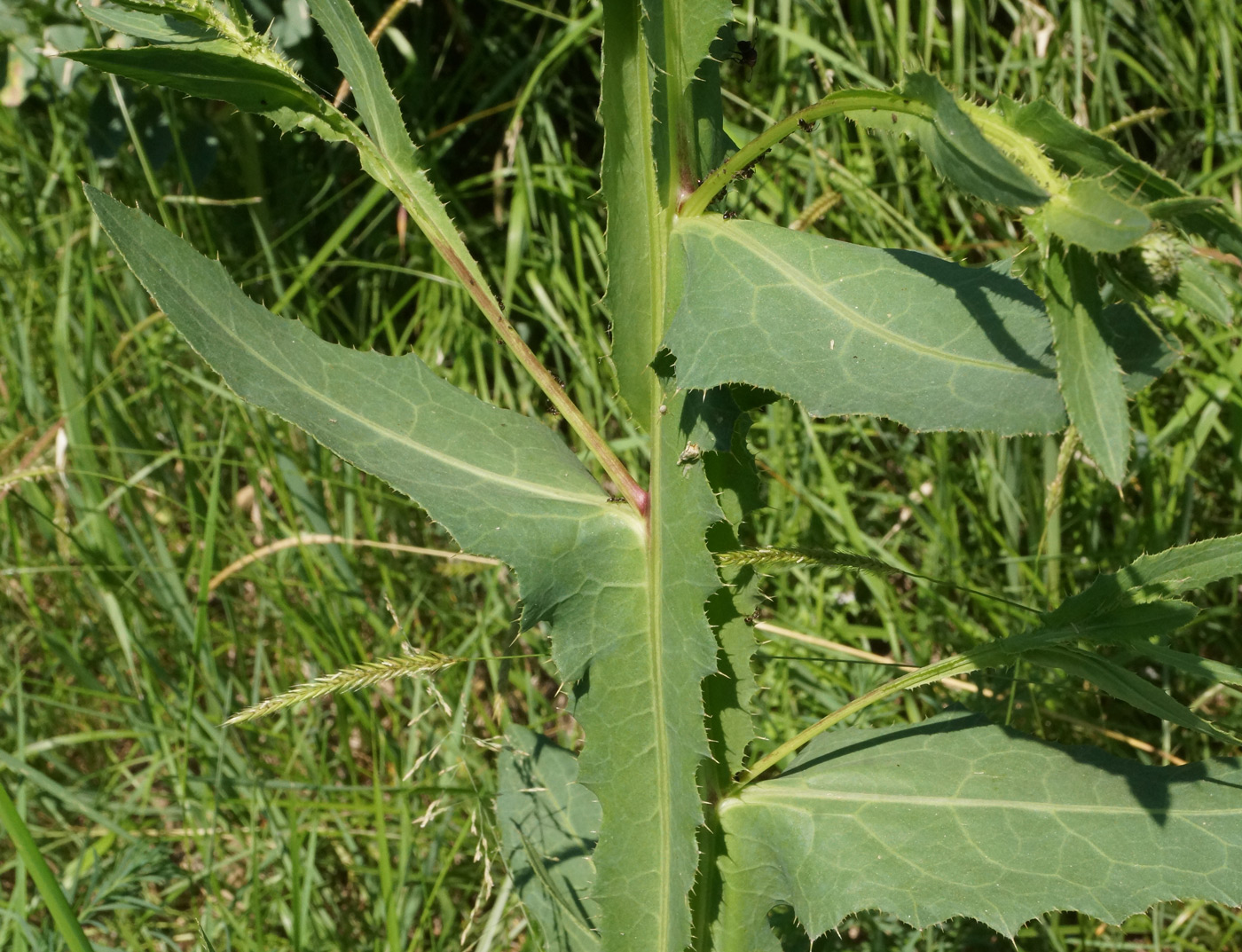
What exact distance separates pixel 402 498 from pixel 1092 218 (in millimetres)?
2238

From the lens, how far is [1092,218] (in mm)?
1014

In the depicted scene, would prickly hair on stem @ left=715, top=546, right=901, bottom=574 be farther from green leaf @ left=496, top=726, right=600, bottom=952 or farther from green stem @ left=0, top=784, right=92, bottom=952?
green stem @ left=0, top=784, right=92, bottom=952

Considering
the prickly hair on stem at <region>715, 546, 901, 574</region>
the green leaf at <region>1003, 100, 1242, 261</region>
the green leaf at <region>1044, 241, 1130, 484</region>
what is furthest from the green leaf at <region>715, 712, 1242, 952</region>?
the green leaf at <region>1003, 100, 1242, 261</region>

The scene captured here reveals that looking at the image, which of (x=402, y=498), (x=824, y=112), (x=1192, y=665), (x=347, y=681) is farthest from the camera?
(x=402, y=498)

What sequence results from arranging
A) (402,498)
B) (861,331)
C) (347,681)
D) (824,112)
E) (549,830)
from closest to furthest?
(824,112) < (861,331) < (347,681) < (549,830) < (402,498)

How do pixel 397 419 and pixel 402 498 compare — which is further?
pixel 402 498

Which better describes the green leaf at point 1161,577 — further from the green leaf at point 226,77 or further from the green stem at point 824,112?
the green leaf at point 226,77

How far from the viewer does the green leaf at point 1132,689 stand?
1411 millimetres

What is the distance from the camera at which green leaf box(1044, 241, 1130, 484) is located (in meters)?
1.06

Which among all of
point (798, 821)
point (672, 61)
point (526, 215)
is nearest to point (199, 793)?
point (798, 821)

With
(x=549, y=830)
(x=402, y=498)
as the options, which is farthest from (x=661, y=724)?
(x=402, y=498)

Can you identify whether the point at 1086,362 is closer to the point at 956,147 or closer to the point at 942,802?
the point at 956,147

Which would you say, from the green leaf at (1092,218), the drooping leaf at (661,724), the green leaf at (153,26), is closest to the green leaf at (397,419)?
the drooping leaf at (661,724)

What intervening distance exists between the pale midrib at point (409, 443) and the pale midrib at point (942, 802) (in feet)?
1.70
